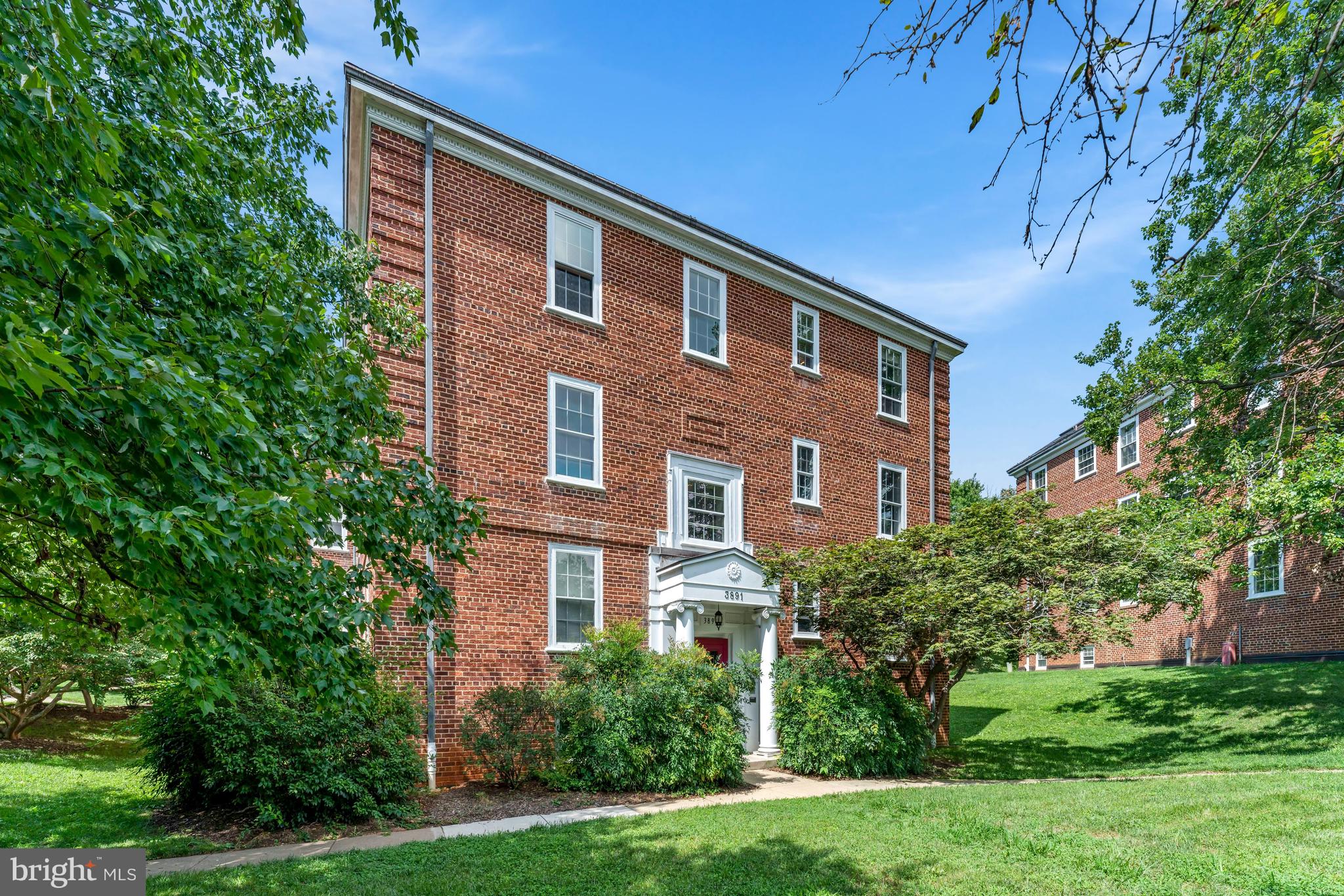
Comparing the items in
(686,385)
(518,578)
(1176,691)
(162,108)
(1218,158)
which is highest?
(1218,158)

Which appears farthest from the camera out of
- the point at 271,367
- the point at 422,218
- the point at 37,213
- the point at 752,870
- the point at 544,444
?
the point at 544,444

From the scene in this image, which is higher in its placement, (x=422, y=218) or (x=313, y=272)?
(x=422, y=218)

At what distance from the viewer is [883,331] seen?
1903 centimetres

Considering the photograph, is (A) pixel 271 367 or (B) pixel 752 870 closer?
(A) pixel 271 367

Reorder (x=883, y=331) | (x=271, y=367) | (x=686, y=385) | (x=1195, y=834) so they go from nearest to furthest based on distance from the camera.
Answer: (x=271, y=367) → (x=1195, y=834) → (x=686, y=385) → (x=883, y=331)

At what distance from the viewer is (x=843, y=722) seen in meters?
13.2

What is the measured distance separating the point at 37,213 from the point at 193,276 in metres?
2.05

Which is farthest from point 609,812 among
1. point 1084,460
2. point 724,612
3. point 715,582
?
point 1084,460

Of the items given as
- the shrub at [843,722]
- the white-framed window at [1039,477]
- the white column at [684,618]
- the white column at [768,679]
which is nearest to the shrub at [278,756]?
the white column at [684,618]

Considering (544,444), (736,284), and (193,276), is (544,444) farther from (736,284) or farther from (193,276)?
(193,276)

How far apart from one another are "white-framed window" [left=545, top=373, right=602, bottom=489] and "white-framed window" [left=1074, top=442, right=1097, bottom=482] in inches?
1055

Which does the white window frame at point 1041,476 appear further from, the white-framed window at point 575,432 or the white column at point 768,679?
the white-framed window at point 575,432

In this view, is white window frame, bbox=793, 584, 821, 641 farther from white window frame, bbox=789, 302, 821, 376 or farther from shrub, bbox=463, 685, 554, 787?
shrub, bbox=463, 685, 554, 787

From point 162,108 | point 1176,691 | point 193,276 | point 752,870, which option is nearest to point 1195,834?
point 752,870
